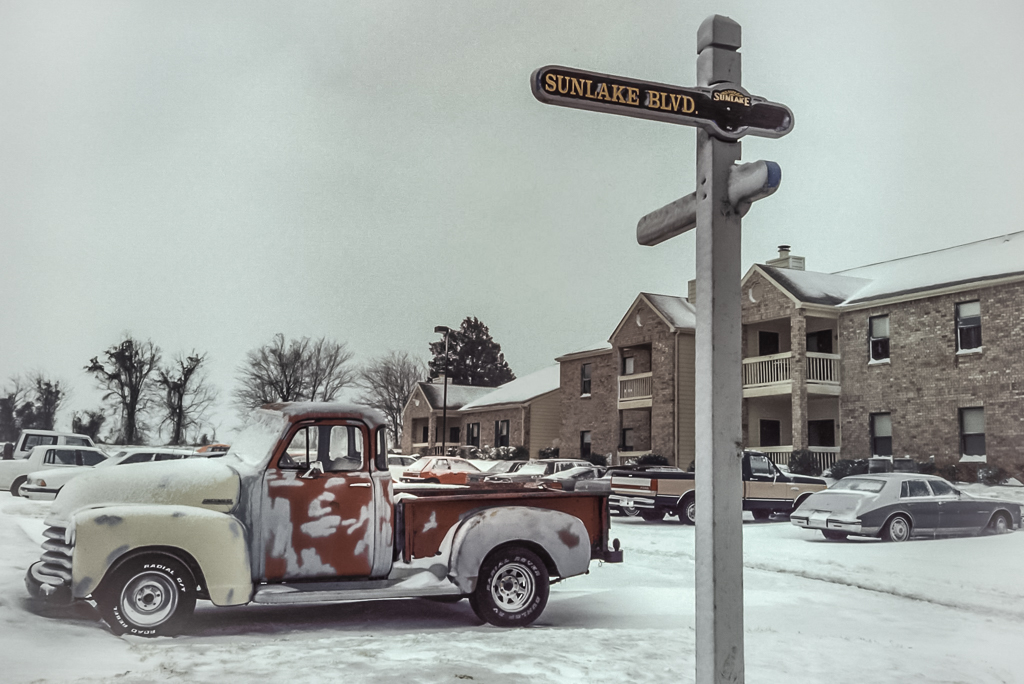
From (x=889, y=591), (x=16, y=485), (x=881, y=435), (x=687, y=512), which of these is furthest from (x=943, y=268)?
(x=16, y=485)

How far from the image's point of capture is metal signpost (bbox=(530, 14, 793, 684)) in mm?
3189

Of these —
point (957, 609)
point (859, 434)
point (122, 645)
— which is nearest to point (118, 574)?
point (122, 645)

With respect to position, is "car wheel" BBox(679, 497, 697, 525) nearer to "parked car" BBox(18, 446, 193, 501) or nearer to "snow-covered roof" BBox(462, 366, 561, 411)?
"snow-covered roof" BBox(462, 366, 561, 411)

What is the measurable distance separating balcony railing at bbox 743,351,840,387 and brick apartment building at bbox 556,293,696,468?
1259 mm

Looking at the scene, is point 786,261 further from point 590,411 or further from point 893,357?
point 590,411

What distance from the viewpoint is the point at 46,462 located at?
21.2 ft

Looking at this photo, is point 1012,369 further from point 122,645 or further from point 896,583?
point 122,645

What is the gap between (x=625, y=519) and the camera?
14.5 meters

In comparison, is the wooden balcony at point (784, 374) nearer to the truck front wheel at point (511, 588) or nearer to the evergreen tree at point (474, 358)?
the evergreen tree at point (474, 358)

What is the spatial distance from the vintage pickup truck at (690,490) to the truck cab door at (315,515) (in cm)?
821

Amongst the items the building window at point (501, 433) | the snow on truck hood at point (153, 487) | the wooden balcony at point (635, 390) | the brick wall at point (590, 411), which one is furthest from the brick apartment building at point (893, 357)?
the snow on truck hood at point (153, 487)

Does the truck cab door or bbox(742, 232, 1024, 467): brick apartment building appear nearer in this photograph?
the truck cab door

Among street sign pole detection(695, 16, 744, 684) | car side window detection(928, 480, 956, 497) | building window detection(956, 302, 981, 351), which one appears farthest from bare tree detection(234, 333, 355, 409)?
building window detection(956, 302, 981, 351)

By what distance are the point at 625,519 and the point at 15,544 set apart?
1006 cm
